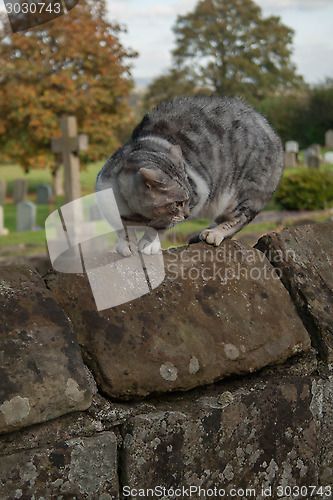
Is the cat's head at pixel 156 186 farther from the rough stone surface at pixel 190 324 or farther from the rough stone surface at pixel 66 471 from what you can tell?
the rough stone surface at pixel 66 471

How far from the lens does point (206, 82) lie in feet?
108

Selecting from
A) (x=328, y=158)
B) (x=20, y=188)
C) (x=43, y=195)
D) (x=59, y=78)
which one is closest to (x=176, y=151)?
(x=59, y=78)

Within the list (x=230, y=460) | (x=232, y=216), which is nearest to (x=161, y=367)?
(x=230, y=460)

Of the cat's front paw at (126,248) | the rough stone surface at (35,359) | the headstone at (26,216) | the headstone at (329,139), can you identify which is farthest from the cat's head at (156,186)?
the headstone at (329,139)

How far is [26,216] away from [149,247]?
42.1 feet

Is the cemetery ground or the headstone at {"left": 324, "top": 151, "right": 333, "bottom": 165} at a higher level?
the cemetery ground

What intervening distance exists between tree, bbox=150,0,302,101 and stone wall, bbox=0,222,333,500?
92.2 feet

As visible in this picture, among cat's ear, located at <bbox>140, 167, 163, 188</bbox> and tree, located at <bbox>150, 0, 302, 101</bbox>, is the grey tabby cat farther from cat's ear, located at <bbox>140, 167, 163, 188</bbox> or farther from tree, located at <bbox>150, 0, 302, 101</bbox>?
tree, located at <bbox>150, 0, 302, 101</bbox>

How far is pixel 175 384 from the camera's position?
171cm

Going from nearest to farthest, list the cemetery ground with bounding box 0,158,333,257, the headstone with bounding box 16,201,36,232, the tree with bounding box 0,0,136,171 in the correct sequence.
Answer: the cemetery ground with bounding box 0,158,333,257 → the headstone with bounding box 16,201,36,232 → the tree with bounding box 0,0,136,171

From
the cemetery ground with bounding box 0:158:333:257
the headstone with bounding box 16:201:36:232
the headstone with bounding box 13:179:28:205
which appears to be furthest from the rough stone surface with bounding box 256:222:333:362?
the headstone with bounding box 13:179:28:205

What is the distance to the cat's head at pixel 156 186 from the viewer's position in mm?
2342

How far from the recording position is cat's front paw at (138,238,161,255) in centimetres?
200

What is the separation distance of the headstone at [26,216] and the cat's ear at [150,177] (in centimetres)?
1244
